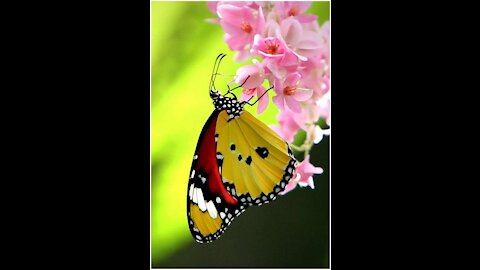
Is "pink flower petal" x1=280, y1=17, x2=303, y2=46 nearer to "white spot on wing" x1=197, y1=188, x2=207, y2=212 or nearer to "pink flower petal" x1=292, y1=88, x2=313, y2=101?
"pink flower petal" x1=292, y1=88, x2=313, y2=101

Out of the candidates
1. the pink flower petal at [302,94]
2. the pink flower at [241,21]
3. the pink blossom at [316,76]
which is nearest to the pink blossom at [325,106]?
the pink blossom at [316,76]

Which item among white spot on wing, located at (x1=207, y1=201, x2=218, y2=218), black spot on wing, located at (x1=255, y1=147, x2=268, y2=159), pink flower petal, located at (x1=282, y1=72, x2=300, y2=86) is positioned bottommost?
white spot on wing, located at (x1=207, y1=201, x2=218, y2=218)

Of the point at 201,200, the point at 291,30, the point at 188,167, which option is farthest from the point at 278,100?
the point at 188,167

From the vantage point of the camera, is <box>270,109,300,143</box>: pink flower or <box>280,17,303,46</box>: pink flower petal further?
<box>270,109,300,143</box>: pink flower

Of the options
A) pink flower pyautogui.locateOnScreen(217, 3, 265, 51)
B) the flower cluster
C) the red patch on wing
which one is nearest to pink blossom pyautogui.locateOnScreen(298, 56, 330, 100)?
the flower cluster
